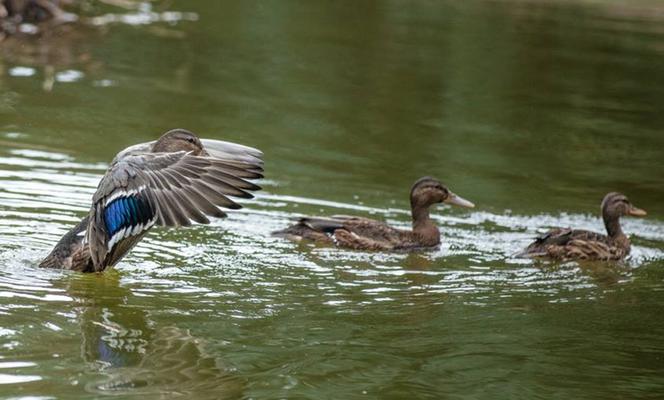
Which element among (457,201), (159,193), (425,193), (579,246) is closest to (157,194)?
(159,193)

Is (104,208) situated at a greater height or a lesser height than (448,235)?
greater

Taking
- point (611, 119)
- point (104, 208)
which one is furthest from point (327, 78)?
point (104, 208)

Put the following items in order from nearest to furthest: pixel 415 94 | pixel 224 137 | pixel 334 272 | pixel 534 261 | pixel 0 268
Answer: pixel 0 268
pixel 334 272
pixel 534 261
pixel 224 137
pixel 415 94

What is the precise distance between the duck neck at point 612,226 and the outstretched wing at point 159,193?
411 cm

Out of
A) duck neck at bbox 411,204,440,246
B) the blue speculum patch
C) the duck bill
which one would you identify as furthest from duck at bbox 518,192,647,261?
the blue speculum patch

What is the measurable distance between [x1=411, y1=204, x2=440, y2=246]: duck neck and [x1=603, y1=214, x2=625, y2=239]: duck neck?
1.54 m

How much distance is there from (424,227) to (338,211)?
1.20m

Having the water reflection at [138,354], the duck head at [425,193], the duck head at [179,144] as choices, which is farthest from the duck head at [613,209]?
the water reflection at [138,354]

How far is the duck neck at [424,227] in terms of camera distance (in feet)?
37.8

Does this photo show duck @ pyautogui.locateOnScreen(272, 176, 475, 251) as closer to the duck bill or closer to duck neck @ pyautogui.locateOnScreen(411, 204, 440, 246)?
duck neck @ pyautogui.locateOnScreen(411, 204, 440, 246)

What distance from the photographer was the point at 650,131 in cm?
1859

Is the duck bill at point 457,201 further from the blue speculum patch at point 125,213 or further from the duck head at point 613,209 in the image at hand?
the blue speculum patch at point 125,213

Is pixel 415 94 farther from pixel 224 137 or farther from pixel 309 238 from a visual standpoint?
pixel 309 238

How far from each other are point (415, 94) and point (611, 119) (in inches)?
121
